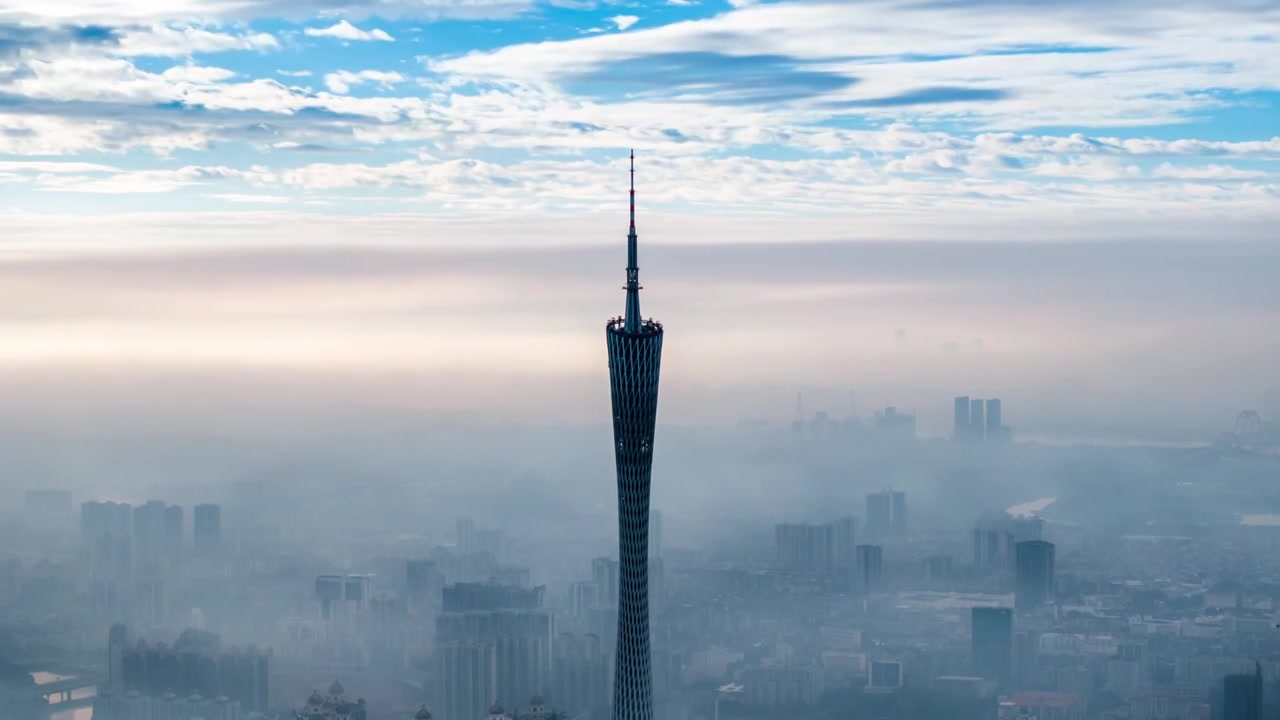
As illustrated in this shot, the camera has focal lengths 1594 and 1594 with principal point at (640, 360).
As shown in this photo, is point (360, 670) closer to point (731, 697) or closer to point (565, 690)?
point (565, 690)

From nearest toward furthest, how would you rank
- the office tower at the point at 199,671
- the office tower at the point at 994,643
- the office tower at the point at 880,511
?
1. the office tower at the point at 199,671
2. the office tower at the point at 994,643
3. the office tower at the point at 880,511

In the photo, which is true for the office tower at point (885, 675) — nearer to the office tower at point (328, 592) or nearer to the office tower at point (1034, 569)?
the office tower at point (1034, 569)

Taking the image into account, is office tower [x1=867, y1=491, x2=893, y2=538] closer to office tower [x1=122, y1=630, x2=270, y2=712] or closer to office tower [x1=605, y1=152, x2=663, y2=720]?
office tower [x1=122, y1=630, x2=270, y2=712]

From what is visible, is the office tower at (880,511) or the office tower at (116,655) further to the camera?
the office tower at (880,511)

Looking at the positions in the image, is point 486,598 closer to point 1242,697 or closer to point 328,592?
point 328,592

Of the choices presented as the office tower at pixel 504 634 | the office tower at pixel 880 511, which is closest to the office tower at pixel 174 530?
the office tower at pixel 504 634

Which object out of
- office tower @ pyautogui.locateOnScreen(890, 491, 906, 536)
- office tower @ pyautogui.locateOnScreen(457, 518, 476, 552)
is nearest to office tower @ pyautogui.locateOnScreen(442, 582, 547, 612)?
office tower @ pyautogui.locateOnScreen(457, 518, 476, 552)

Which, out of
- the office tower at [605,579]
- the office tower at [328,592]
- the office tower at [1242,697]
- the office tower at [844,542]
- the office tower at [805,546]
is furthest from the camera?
the office tower at [844,542]

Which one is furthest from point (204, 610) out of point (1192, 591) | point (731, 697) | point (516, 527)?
point (1192, 591)
